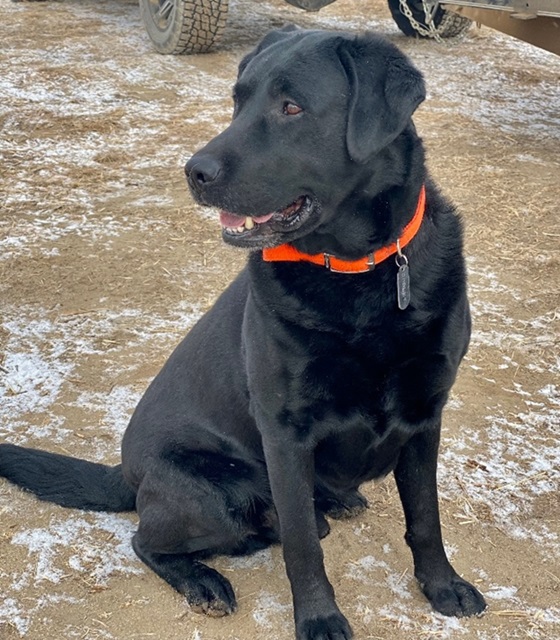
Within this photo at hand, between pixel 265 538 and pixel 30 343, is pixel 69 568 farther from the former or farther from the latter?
pixel 30 343

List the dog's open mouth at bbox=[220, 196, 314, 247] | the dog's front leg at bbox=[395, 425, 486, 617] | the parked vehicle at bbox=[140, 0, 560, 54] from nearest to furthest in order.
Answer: the dog's open mouth at bbox=[220, 196, 314, 247] → the dog's front leg at bbox=[395, 425, 486, 617] → the parked vehicle at bbox=[140, 0, 560, 54]

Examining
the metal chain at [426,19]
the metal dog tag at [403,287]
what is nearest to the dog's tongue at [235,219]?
the metal dog tag at [403,287]

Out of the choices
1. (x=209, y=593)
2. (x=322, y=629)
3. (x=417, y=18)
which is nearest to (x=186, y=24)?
(x=417, y=18)

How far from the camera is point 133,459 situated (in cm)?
286

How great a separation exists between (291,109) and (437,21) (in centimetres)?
730

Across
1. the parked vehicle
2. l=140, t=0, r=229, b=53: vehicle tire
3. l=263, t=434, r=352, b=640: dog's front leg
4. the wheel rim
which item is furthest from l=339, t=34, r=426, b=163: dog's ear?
the wheel rim

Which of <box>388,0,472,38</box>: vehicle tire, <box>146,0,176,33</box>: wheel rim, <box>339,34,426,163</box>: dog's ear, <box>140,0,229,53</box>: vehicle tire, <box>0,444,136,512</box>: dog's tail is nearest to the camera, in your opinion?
<box>339,34,426,163</box>: dog's ear

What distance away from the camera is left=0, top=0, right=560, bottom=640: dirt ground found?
2.83 m

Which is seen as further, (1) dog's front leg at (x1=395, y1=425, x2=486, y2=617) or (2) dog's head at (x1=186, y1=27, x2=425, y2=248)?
(1) dog's front leg at (x1=395, y1=425, x2=486, y2=617)

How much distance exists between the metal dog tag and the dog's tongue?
38cm

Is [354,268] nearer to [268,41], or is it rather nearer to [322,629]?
[268,41]

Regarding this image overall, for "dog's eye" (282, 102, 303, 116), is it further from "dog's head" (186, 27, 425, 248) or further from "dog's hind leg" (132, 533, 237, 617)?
"dog's hind leg" (132, 533, 237, 617)

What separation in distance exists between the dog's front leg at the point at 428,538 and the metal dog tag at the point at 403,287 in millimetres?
473

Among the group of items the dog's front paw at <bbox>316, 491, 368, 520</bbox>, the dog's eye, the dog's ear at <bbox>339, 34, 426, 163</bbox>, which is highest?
the dog's ear at <bbox>339, 34, 426, 163</bbox>
